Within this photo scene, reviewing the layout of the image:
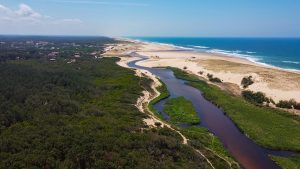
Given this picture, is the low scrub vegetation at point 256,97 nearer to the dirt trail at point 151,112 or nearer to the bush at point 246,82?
the bush at point 246,82

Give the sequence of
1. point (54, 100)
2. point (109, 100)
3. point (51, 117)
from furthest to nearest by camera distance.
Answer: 1. point (109, 100)
2. point (54, 100)
3. point (51, 117)

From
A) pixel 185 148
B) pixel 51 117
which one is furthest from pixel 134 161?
pixel 51 117

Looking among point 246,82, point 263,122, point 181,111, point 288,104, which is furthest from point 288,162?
point 246,82

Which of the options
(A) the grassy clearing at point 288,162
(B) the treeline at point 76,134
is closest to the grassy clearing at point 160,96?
(B) the treeline at point 76,134

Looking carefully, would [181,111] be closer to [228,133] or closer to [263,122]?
[228,133]

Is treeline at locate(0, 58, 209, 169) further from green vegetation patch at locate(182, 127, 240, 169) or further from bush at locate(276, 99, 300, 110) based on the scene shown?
bush at locate(276, 99, 300, 110)

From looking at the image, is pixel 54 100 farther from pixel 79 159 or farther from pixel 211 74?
pixel 211 74
